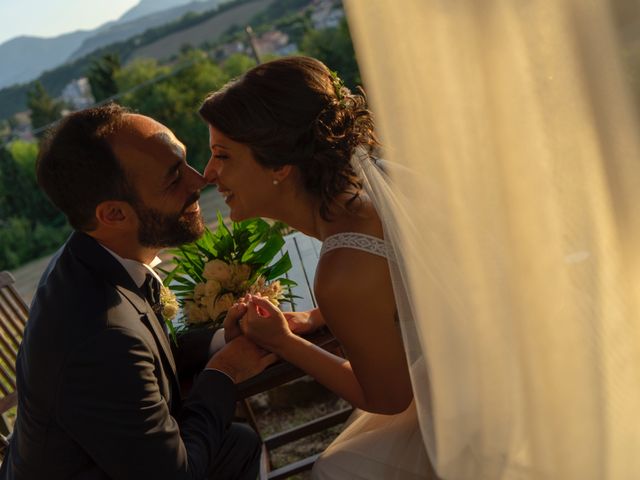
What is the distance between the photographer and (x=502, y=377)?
128 centimetres

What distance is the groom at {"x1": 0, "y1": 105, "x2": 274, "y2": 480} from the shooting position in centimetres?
157

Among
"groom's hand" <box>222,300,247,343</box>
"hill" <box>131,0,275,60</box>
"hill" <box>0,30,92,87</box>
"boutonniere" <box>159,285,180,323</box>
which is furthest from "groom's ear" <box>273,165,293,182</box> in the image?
"hill" <box>0,30,92,87</box>

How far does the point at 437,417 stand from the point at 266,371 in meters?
0.69

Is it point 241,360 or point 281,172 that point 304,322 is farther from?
point 281,172

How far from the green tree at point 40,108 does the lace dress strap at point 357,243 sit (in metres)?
18.0

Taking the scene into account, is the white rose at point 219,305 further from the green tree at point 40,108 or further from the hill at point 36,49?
the hill at point 36,49

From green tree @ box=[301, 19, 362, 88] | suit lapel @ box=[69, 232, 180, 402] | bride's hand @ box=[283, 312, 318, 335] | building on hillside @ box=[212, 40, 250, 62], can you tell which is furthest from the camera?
building on hillside @ box=[212, 40, 250, 62]

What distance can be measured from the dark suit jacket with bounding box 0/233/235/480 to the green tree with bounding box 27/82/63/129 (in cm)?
1790

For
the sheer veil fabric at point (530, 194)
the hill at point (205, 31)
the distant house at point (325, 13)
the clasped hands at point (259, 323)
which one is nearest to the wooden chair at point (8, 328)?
the clasped hands at point (259, 323)

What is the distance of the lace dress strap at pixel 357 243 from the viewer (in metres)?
1.85

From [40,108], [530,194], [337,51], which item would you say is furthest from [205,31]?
[530,194]

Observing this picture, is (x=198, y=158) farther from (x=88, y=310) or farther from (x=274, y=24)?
(x=88, y=310)

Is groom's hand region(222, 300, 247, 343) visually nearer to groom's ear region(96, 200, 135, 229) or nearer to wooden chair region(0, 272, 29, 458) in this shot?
groom's ear region(96, 200, 135, 229)

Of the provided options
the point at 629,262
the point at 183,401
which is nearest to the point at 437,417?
the point at 629,262
